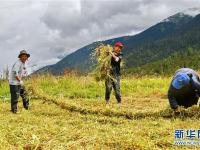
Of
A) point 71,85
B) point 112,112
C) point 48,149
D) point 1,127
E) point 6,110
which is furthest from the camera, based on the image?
point 71,85

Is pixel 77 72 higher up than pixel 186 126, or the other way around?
pixel 77 72

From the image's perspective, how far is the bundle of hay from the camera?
507 inches

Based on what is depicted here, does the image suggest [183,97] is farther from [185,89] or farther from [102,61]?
[102,61]

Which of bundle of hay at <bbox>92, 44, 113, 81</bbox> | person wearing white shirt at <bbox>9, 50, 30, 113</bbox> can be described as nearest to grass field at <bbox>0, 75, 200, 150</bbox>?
person wearing white shirt at <bbox>9, 50, 30, 113</bbox>

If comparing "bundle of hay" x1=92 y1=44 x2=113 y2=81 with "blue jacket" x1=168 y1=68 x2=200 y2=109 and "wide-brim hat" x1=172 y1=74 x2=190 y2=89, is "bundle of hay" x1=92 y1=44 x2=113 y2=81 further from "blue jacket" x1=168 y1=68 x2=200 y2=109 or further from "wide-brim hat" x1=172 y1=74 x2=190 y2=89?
"wide-brim hat" x1=172 y1=74 x2=190 y2=89

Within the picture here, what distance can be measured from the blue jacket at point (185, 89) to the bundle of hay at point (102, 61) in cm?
335

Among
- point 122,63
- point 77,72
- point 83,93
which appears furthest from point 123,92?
point 122,63

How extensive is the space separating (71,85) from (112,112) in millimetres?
9093

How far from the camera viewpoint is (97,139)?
697cm

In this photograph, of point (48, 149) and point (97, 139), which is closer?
point (48, 149)

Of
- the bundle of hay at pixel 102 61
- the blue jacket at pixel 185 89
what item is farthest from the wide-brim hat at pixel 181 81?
the bundle of hay at pixel 102 61

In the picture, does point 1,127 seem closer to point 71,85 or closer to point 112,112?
point 112,112

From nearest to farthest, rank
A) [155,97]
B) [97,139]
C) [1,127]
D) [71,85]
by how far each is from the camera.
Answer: [97,139]
[1,127]
[155,97]
[71,85]

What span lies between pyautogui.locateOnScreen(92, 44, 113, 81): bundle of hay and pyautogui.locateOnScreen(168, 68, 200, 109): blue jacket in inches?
132
